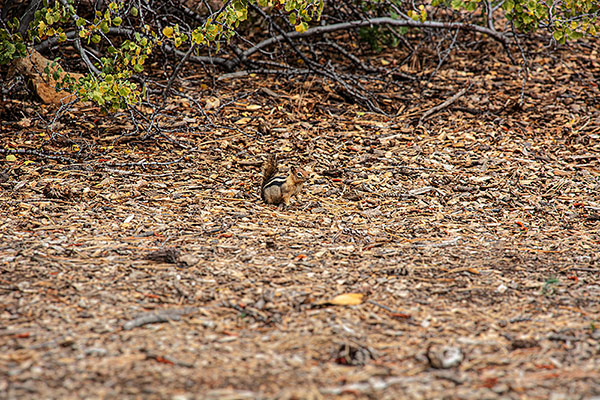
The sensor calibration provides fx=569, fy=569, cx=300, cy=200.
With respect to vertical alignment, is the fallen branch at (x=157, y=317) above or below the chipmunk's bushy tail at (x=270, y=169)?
below

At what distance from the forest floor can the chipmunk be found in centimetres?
12

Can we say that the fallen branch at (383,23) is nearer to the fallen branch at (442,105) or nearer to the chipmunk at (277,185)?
the fallen branch at (442,105)

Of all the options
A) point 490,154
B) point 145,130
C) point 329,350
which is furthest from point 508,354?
point 145,130

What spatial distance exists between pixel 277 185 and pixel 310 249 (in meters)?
0.68

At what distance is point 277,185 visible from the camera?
3883 millimetres

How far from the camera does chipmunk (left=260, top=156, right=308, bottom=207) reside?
153 inches

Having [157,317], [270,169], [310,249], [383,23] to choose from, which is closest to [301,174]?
[270,169]

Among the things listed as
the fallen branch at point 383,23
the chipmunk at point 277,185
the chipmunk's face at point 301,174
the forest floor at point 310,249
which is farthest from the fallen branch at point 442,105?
the chipmunk at point 277,185

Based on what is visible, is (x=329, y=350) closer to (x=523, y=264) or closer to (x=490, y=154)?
(x=523, y=264)

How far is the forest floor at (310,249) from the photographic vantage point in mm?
2182

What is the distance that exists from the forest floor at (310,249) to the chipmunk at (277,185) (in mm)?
123

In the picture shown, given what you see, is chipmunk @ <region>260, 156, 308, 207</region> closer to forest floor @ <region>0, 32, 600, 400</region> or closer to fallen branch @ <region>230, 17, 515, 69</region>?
forest floor @ <region>0, 32, 600, 400</region>

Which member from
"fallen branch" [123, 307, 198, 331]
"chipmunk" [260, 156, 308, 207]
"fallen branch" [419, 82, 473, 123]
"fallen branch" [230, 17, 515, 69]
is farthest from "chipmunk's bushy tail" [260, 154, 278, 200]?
"fallen branch" [230, 17, 515, 69]

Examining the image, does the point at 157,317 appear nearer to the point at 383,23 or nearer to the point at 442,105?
the point at 442,105
